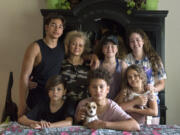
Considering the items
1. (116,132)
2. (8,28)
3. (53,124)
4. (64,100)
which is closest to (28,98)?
(64,100)

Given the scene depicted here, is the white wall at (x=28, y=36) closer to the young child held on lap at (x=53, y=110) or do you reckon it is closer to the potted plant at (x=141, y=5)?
the potted plant at (x=141, y=5)

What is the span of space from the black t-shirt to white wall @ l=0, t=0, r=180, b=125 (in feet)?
4.48

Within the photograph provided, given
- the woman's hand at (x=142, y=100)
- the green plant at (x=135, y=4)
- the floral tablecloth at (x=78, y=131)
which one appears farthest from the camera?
the green plant at (x=135, y=4)

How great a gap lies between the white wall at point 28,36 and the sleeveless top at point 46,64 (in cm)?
96

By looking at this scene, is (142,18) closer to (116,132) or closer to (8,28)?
(116,132)

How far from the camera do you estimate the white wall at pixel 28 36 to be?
2740 mm

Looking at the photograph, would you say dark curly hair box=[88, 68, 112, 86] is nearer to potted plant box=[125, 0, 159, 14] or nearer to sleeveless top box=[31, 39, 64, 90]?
sleeveless top box=[31, 39, 64, 90]

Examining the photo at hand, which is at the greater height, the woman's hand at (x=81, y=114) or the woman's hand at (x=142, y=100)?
the woman's hand at (x=142, y=100)

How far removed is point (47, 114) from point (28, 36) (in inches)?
58.3

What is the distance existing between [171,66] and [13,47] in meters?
1.90

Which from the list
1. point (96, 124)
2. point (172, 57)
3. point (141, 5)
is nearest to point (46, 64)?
point (96, 124)

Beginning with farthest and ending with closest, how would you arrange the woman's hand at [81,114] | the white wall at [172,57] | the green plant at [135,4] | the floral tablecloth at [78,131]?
the white wall at [172,57], the green plant at [135,4], the woman's hand at [81,114], the floral tablecloth at [78,131]

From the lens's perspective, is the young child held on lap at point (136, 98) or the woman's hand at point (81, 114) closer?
the woman's hand at point (81, 114)

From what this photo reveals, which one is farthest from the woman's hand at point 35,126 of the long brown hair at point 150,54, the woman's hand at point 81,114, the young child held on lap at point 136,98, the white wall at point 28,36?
the white wall at point 28,36
